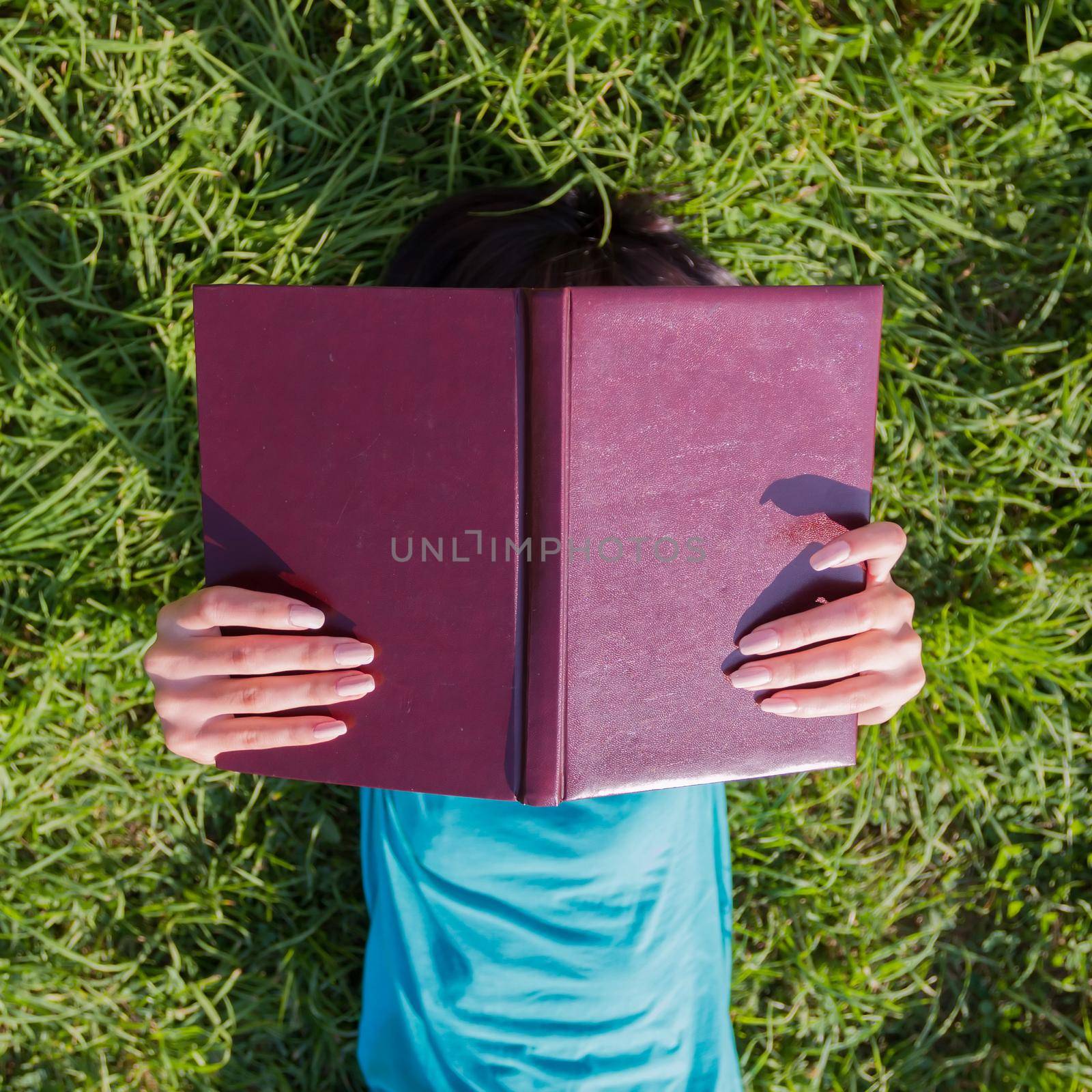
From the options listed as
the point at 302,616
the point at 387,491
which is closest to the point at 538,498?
the point at 387,491

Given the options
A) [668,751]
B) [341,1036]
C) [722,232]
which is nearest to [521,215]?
[722,232]

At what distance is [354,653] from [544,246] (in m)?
0.54

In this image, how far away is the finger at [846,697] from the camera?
0.85m

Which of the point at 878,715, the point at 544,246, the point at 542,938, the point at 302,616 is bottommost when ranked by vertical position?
the point at 542,938

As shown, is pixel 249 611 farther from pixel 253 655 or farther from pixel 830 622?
pixel 830 622

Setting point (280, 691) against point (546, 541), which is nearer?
point (546, 541)

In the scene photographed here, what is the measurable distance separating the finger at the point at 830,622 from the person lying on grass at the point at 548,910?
88mm

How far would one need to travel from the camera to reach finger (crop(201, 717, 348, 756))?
0.83 meters

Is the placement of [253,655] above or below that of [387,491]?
below

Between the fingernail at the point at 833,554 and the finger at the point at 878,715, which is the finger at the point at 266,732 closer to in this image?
the fingernail at the point at 833,554

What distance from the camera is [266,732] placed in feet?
2.83

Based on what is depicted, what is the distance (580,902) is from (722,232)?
0.94 metres

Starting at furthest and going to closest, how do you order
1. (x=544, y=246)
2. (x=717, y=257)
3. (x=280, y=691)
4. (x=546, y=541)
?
1. (x=717, y=257)
2. (x=544, y=246)
3. (x=280, y=691)
4. (x=546, y=541)

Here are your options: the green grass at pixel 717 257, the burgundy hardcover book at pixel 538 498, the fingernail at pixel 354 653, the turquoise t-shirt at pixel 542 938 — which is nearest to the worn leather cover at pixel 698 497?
the burgundy hardcover book at pixel 538 498
